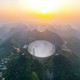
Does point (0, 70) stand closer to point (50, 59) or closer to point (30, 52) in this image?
point (30, 52)

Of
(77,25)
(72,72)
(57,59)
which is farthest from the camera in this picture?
(77,25)

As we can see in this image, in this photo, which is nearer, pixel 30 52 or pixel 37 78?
pixel 37 78

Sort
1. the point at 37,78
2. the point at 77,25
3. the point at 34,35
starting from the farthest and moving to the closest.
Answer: the point at 77,25
the point at 34,35
the point at 37,78

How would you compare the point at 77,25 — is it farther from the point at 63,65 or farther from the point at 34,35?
the point at 63,65

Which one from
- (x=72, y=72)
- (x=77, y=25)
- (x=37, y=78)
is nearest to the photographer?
(x=37, y=78)

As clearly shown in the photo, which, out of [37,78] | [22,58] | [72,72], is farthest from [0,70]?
[72,72]

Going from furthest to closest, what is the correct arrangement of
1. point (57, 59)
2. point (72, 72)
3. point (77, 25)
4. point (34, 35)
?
point (77, 25) < point (34, 35) < point (57, 59) < point (72, 72)

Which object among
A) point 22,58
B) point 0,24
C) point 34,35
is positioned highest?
point 22,58

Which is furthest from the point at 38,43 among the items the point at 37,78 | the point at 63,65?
the point at 37,78

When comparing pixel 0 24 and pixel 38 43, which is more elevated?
pixel 38 43
